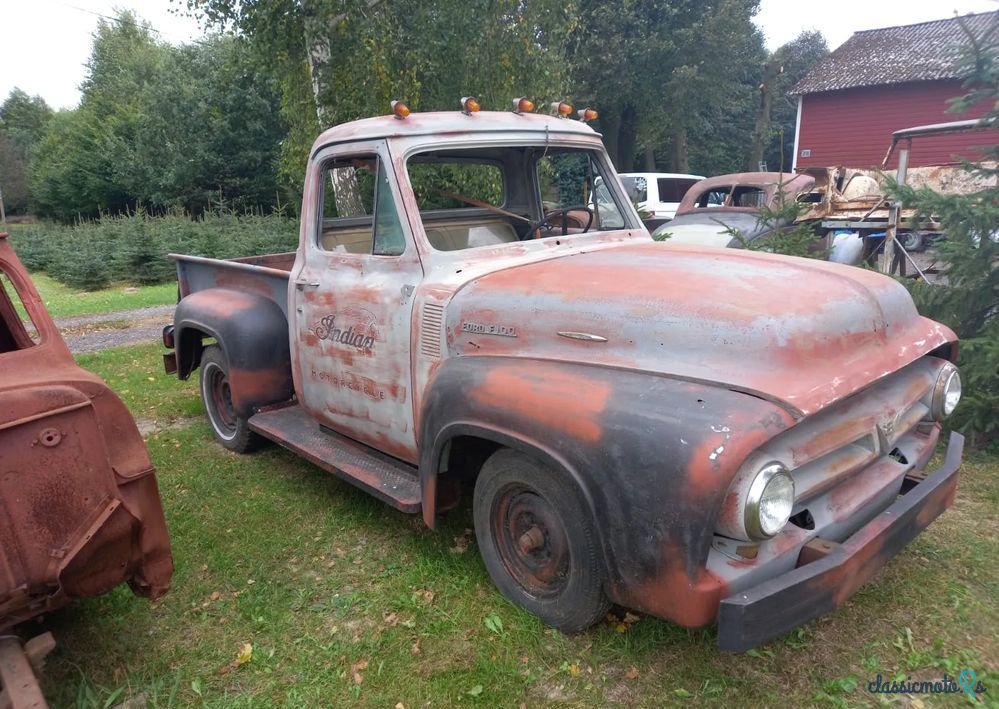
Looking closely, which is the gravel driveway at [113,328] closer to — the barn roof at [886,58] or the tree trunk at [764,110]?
the tree trunk at [764,110]

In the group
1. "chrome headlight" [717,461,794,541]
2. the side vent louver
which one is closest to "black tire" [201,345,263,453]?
the side vent louver

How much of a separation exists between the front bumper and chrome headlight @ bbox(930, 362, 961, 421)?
67 cm

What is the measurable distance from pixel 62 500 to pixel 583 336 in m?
1.94

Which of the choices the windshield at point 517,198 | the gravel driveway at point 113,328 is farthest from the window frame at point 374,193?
the gravel driveway at point 113,328

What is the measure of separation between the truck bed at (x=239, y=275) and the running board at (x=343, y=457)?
2.37 ft

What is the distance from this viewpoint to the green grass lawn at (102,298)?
1231 cm

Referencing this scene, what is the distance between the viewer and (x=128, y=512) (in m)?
2.50

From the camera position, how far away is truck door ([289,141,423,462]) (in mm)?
3414

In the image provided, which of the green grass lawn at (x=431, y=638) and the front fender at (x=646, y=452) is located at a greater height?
the front fender at (x=646, y=452)

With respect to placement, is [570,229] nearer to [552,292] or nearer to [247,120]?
[552,292]

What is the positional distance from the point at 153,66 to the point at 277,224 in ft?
66.2

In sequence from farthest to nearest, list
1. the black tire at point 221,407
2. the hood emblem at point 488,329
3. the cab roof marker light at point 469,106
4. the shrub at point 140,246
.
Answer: the shrub at point 140,246
the black tire at point 221,407
the cab roof marker light at point 469,106
the hood emblem at point 488,329

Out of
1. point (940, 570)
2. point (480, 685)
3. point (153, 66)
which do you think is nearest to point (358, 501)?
point (480, 685)

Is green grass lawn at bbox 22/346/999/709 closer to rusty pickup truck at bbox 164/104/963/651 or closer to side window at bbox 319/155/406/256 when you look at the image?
→ rusty pickup truck at bbox 164/104/963/651
